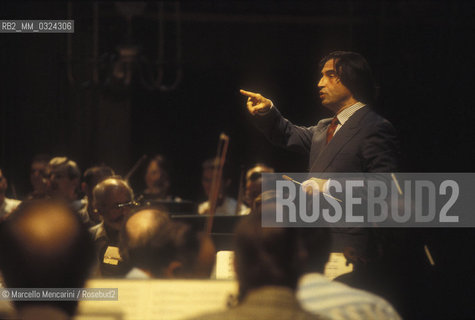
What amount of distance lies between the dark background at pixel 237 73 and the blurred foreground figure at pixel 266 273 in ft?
18.1

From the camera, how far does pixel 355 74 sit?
3.02 meters

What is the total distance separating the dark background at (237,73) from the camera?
280 inches

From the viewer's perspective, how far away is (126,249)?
1995 mm

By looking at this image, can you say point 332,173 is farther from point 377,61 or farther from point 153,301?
point 377,61

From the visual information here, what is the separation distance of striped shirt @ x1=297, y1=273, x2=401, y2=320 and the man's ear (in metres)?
0.38

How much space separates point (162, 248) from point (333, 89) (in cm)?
139

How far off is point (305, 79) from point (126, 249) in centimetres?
586

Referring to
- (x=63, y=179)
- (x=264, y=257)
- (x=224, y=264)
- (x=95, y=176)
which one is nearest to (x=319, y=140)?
(x=224, y=264)

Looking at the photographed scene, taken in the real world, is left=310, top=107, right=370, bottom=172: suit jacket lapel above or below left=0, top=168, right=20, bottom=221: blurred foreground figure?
above

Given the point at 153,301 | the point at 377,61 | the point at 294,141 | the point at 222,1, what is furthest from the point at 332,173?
the point at 222,1

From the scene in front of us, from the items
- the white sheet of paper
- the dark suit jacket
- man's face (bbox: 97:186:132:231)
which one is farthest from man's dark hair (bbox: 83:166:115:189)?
the white sheet of paper

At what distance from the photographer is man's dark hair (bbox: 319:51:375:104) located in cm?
301

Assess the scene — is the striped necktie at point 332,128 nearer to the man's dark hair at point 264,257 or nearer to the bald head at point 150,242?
the bald head at point 150,242

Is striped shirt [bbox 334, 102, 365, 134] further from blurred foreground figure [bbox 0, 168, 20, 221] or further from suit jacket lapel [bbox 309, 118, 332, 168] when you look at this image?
blurred foreground figure [bbox 0, 168, 20, 221]
